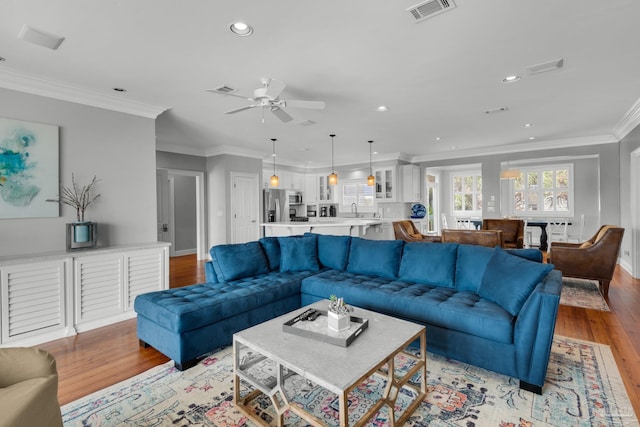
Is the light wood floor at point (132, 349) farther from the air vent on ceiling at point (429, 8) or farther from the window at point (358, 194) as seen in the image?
the window at point (358, 194)

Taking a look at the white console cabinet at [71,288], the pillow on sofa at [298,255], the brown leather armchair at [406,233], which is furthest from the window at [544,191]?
the white console cabinet at [71,288]

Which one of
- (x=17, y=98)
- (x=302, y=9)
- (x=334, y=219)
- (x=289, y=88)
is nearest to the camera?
(x=302, y=9)

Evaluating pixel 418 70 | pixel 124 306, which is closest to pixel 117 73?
pixel 124 306

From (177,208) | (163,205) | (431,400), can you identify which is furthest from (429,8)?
(177,208)

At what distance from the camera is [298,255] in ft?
13.0

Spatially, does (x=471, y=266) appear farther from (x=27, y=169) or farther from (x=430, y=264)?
(x=27, y=169)

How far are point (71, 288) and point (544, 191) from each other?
11.0 m

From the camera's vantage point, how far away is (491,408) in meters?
1.97

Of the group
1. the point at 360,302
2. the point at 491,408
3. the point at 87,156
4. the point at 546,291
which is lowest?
the point at 491,408

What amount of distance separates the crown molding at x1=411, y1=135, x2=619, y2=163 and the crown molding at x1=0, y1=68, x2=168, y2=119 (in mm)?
6641

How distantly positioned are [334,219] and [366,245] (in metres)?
5.34

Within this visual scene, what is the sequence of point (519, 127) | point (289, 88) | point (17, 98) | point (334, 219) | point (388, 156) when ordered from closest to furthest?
point (17, 98), point (289, 88), point (519, 127), point (388, 156), point (334, 219)

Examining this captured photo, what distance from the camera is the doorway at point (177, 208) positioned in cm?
747

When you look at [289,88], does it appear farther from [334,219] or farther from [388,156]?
[334,219]
